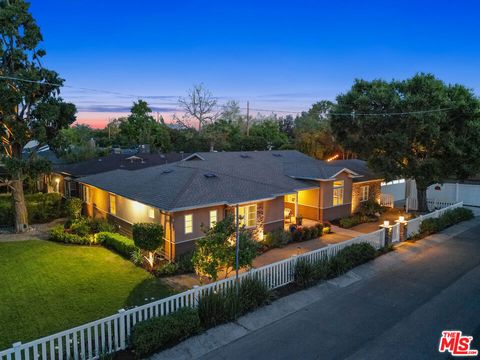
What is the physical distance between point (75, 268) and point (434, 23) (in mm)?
25143

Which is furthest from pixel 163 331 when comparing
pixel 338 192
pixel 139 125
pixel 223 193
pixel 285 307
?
pixel 139 125

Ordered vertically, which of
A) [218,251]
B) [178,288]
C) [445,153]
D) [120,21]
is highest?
[120,21]

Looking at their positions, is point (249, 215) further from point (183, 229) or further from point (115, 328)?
point (115, 328)

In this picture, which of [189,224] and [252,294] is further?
[189,224]

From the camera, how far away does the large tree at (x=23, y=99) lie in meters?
16.0

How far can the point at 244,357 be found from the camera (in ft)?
23.7

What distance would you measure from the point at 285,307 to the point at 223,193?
6.76 meters

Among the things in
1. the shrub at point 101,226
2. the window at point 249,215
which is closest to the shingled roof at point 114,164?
the shrub at point 101,226

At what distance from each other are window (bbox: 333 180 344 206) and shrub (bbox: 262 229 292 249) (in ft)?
19.6

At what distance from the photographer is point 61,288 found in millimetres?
11289

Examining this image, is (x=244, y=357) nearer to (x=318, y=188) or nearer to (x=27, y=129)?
(x=318, y=188)

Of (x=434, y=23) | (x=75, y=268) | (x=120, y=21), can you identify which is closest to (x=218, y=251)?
(x=75, y=268)

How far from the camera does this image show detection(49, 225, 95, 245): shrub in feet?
53.1

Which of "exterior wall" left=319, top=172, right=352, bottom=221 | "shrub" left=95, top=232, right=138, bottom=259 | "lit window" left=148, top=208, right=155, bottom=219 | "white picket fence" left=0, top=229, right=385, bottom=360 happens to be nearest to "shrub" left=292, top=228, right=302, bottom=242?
"white picket fence" left=0, top=229, right=385, bottom=360
